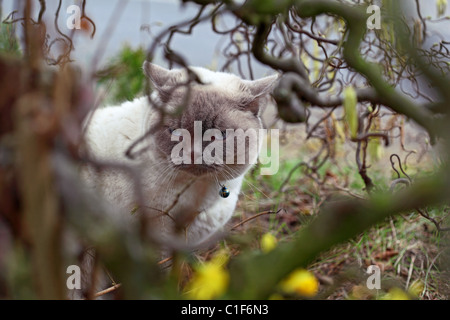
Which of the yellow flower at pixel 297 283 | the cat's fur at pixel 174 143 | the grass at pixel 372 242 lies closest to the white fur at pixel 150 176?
the cat's fur at pixel 174 143

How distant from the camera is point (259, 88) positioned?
1.38 meters

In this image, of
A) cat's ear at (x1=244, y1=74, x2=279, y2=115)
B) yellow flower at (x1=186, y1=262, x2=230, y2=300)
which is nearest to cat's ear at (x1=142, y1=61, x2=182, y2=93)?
cat's ear at (x1=244, y1=74, x2=279, y2=115)

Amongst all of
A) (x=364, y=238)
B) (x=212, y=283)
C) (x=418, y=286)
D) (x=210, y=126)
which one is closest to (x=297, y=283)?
(x=212, y=283)

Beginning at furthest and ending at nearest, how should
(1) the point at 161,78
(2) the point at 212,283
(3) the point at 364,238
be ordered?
1. (3) the point at 364,238
2. (1) the point at 161,78
3. (2) the point at 212,283

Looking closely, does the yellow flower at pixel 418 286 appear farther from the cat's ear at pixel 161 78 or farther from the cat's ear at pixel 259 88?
the cat's ear at pixel 161 78

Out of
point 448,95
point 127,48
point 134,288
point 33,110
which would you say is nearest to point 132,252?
point 134,288

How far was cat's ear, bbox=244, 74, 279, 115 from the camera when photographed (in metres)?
1.37

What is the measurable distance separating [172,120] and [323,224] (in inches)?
37.4

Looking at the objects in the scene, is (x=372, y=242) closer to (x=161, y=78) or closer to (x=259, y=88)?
(x=259, y=88)

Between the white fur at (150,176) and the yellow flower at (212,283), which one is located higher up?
the white fur at (150,176)

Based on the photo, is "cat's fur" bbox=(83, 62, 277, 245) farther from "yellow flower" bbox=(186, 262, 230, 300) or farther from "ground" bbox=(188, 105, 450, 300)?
"yellow flower" bbox=(186, 262, 230, 300)

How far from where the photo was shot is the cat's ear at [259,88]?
4.49 feet

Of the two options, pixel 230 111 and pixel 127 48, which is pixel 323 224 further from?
pixel 127 48

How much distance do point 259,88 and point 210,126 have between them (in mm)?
229
